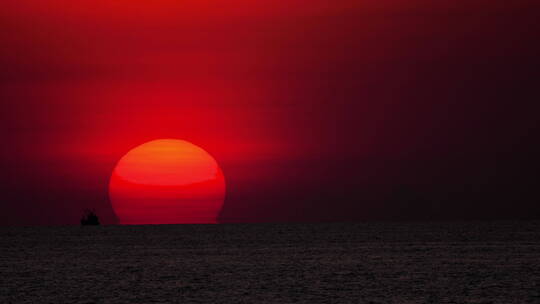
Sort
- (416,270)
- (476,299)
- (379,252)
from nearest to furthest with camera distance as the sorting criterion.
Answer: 1. (476,299)
2. (416,270)
3. (379,252)

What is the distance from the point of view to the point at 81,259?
148m

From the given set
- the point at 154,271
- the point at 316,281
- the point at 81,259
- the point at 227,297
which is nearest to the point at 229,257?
the point at 81,259

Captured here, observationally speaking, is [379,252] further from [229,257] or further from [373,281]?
[373,281]

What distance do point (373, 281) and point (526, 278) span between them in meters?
16.5

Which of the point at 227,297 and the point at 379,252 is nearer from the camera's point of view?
the point at 227,297

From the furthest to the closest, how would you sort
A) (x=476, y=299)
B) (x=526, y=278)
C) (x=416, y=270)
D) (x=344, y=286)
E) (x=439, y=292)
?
(x=416, y=270) → (x=526, y=278) → (x=344, y=286) → (x=439, y=292) → (x=476, y=299)

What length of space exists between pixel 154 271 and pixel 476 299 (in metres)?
47.4

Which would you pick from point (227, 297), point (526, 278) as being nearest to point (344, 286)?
point (227, 297)

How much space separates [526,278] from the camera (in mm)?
98625

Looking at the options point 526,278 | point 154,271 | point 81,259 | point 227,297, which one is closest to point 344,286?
point 227,297

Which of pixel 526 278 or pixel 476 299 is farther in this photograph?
pixel 526 278

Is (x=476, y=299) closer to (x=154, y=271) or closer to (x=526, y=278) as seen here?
(x=526, y=278)

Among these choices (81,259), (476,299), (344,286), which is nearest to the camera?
(476,299)

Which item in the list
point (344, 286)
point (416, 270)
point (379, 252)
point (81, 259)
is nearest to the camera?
point (344, 286)
